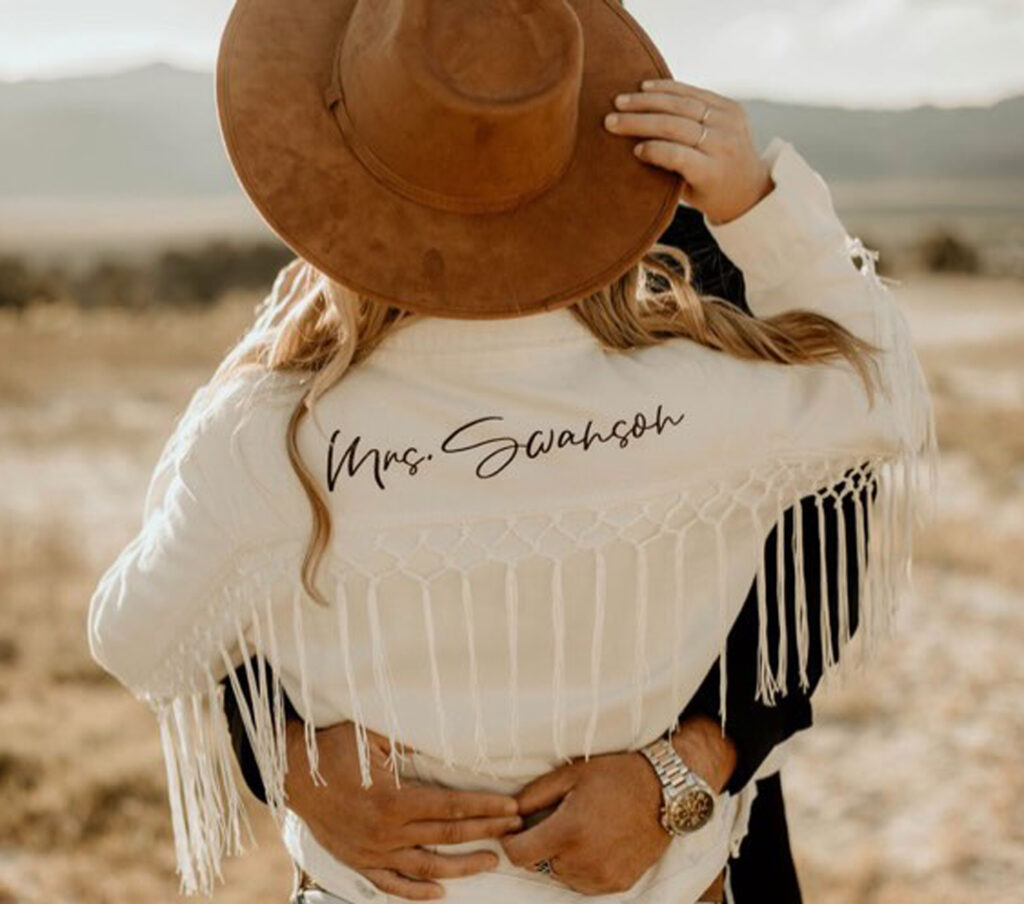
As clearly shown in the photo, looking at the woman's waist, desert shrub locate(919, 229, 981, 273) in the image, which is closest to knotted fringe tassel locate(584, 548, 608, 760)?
the woman's waist

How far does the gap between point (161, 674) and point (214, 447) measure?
29 centimetres

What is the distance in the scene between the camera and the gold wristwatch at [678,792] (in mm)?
1435

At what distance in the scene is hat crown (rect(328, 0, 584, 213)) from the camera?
1160mm

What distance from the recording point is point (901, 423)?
1438 millimetres

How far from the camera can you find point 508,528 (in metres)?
1.30

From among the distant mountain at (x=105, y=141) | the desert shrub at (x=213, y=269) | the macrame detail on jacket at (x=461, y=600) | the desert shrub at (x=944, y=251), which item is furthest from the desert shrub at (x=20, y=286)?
the distant mountain at (x=105, y=141)

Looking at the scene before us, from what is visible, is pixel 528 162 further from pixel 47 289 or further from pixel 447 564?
pixel 47 289

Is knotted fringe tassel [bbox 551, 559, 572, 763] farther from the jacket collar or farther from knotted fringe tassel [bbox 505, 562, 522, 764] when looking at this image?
the jacket collar

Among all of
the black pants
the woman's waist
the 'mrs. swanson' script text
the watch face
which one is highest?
the 'mrs. swanson' script text

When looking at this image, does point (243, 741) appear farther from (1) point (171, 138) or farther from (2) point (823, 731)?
(1) point (171, 138)

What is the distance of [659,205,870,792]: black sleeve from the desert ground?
2132 millimetres

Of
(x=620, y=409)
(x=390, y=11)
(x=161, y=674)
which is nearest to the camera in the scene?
(x=390, y=11)

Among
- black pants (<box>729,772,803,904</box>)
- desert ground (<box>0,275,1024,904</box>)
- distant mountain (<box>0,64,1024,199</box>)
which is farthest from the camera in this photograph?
distant mountain (<box>0,64,1024,199</box>)

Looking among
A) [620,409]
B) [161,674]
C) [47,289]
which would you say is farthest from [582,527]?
[47,289]
